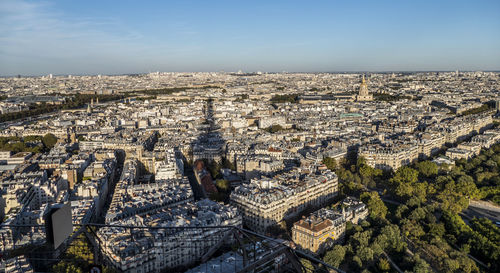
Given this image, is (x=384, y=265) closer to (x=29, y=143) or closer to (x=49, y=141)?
(x=49, y=141)

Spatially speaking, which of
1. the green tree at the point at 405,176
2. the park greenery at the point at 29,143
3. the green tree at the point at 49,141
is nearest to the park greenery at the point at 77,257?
the green tree at the point at 405,176

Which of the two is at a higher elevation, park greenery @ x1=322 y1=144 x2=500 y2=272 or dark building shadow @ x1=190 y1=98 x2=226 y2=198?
dark building shadow @ x1=190 y1=98 x2=226 y2=198

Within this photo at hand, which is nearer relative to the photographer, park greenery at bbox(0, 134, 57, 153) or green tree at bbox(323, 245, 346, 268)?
green tree at bbox(323, 245, 346, 268)

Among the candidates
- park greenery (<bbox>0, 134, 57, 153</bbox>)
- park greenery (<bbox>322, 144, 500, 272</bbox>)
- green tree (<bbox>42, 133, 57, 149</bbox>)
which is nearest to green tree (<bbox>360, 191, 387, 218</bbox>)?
park greenery (<bbox>322, 144, 500, 272</bbox>)

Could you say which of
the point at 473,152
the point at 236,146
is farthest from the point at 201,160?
the point at 473,152

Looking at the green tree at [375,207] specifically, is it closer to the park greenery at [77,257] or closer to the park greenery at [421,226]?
the park greenery at [421,226]

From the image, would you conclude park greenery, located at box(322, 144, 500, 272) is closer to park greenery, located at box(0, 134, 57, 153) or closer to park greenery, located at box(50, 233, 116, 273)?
park greenery, located at box(50, 233, 116, 273)
